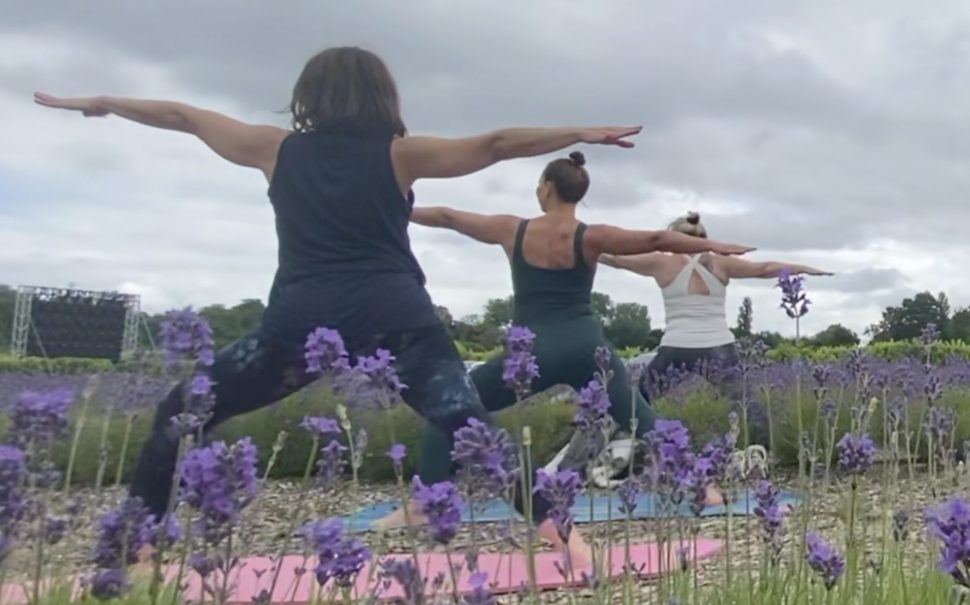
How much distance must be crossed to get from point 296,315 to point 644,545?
5.96 feet

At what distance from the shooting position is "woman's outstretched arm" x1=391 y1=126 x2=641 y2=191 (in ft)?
11.2

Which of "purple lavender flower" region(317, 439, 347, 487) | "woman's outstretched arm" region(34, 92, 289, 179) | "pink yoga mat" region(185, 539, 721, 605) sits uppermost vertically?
"woman's outstretched arm" region(34, 92, 289, 179)

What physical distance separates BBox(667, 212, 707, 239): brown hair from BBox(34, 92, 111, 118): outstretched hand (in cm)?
378

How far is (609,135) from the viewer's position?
3406 mm

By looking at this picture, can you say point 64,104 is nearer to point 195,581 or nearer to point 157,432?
point 157,432

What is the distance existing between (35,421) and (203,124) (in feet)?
7.74

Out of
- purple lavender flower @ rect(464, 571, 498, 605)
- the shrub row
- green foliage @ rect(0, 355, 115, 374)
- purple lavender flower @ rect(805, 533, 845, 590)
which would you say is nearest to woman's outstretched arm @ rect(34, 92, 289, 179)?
purple lavender flower @ rect(805, 533, 845, 590)

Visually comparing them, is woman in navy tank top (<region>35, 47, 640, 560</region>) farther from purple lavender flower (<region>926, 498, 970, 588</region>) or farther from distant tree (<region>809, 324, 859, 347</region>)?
distant tree (<region>809, 324, 859, 347</region>)

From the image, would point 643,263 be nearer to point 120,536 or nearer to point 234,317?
point 234,317

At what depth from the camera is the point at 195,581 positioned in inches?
143

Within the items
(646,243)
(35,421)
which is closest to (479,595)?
Result: (35,421)

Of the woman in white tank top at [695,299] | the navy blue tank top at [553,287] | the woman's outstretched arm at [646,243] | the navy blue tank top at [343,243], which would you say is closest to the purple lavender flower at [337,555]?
the navy blue tank top at [343,243]

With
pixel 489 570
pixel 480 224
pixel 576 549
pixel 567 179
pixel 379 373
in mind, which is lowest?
pixel 489 570

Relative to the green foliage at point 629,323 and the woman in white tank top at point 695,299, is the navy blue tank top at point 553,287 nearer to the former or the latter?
the woman in white tank top at point 695,299
